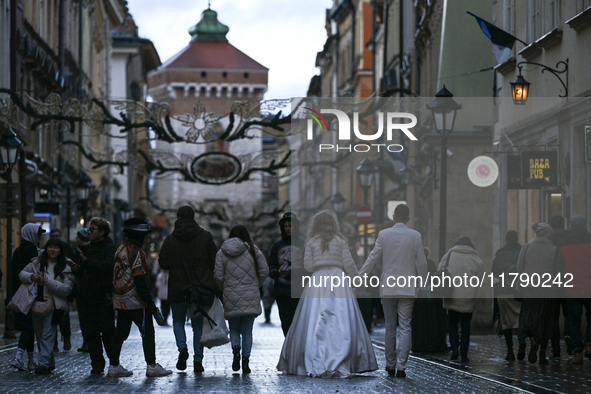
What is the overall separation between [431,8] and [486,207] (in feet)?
23.4

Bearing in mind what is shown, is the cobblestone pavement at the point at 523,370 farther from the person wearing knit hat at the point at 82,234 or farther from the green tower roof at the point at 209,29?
the green tower roof at the point at 209,29

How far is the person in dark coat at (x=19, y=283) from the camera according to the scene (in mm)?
12430

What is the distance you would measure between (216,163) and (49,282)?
13599 millimetres

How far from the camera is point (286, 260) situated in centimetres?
1275

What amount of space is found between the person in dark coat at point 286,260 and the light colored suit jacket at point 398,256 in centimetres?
97

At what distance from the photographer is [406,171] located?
2756 cm

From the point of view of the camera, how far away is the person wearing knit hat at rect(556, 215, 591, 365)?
1305 centimetres

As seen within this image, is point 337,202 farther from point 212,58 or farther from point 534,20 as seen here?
point 212,58

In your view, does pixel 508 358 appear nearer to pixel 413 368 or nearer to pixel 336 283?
pixel 413 368

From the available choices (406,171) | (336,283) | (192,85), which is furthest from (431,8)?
(192,85)

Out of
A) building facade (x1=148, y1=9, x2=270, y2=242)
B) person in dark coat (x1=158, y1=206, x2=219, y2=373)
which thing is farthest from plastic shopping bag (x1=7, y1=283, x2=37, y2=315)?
building facade (x1=148, y1=9, x2=270, y2=242)

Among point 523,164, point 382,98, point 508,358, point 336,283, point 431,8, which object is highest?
point 431,8

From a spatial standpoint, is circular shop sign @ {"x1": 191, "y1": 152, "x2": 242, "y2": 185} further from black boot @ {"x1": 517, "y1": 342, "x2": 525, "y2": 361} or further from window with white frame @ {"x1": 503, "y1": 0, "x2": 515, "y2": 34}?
black boot @ {"x1": 517, "y1": 342, "x2": 525, "y2": 361}

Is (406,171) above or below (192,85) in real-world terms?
below
